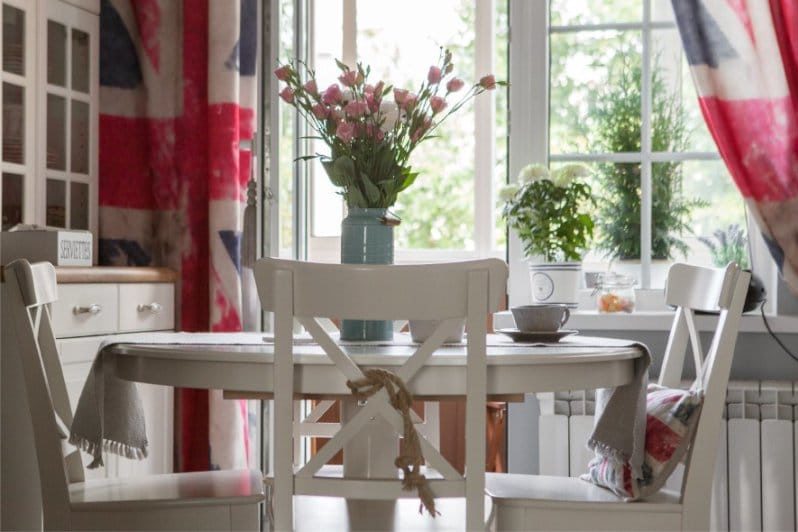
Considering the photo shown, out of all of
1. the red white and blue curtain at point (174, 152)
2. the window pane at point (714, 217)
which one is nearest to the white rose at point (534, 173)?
the window pane at point (714, 217)

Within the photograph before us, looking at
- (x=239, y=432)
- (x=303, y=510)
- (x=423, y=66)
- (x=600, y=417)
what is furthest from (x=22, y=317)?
(x=423, y=66)

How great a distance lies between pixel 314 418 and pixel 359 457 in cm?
37

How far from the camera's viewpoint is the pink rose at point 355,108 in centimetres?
201

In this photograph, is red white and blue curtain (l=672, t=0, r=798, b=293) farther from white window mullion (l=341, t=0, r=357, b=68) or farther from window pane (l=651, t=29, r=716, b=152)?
white window mullion (l=341, t=0, r=357, b=68)

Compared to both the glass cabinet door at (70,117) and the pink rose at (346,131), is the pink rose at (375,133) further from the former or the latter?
the glass cabinet door at (70,117)

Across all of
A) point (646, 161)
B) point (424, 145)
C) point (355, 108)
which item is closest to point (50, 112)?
point (355, 108)

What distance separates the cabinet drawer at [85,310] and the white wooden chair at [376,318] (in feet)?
4.37

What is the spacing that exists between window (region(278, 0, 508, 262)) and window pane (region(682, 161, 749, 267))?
867 millimetres

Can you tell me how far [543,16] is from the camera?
3.19 meters

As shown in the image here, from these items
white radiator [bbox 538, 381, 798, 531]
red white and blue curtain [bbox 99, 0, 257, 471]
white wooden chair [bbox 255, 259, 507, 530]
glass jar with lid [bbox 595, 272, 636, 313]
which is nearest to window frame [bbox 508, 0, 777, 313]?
glass jar with lid [bbox 595, 272, 636, 313]

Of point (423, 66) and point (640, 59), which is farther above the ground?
point (423, 66)

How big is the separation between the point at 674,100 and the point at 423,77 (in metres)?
2.81

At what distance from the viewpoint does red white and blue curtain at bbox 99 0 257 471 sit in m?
3.33

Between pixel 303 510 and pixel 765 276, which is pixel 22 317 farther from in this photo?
pixel 765 276
